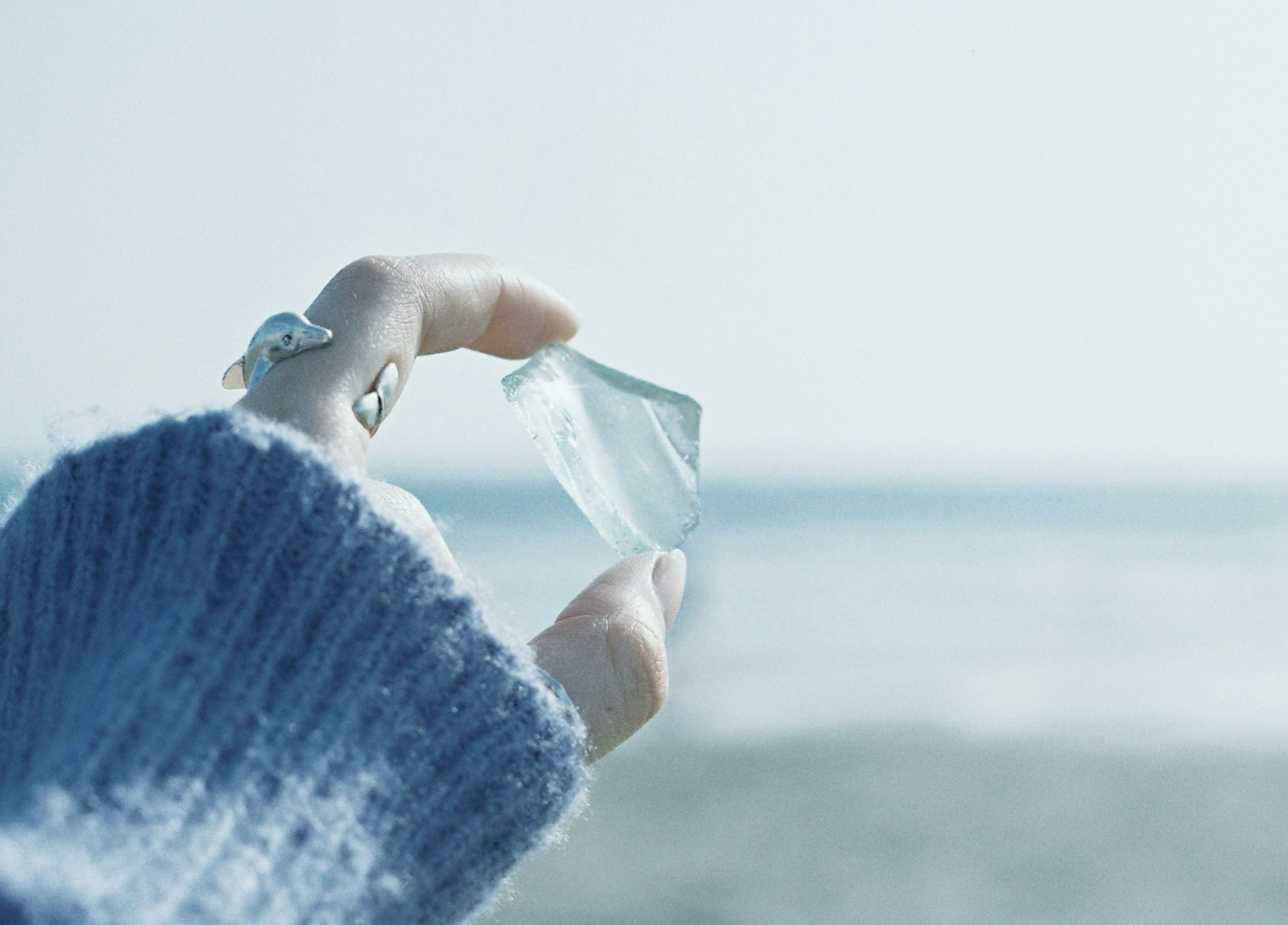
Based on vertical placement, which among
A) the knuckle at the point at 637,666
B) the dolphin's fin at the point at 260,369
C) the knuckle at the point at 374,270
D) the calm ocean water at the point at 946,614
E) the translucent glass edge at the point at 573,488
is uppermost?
the knuckle at the point at 374,270

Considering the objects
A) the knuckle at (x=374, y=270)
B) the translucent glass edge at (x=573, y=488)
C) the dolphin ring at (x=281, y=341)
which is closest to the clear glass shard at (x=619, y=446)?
the translucent glass edge at (x=573, y=488)

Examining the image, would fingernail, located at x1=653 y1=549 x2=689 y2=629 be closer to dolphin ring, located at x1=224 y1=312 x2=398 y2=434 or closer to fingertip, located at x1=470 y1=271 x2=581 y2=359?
fingertip, located at x1=470 y1=271 x2=581 y2=359

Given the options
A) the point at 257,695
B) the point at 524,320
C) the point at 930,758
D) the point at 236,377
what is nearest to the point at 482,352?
the point at 524,320

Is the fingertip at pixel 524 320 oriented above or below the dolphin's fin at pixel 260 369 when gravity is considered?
below

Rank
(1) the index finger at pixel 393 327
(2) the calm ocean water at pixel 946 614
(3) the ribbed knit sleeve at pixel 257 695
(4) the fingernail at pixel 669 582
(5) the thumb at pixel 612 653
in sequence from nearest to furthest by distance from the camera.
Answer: (3) the ribbed knit sleeve at pixel 257 695
(1) the index finger at pixel 393 327
(5) the thumb at pixel 612 653
(4) the fingernail at pixel 669 582
(2) the calm ocean water at pixel 946 614

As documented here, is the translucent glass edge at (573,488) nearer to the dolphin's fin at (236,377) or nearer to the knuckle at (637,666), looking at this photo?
the knuckle at (637,666)

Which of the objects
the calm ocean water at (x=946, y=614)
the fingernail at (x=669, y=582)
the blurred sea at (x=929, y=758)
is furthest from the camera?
the calm ocean water at (x=946, y=614)
